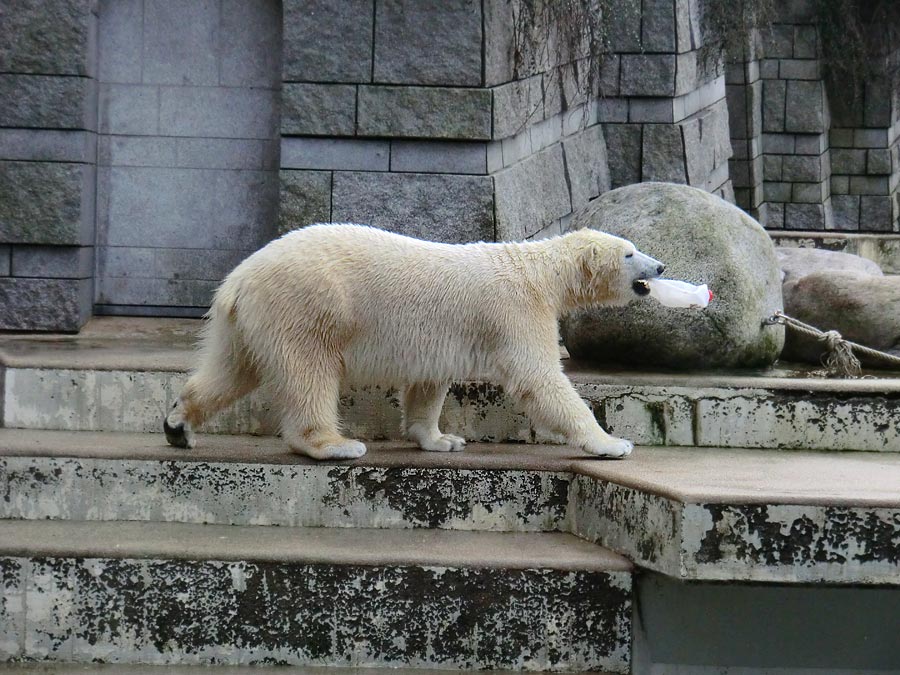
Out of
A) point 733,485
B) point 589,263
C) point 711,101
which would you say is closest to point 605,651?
point 733,485

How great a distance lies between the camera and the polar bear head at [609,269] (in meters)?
4.54

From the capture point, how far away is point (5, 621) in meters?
3.90

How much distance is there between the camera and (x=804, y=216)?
568 inches

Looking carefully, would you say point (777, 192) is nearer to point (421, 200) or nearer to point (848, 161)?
point (848, 161)

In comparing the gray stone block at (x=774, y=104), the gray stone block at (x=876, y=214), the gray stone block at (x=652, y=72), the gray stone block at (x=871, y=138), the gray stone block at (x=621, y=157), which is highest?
the gray stone block at (x=774, y=104)

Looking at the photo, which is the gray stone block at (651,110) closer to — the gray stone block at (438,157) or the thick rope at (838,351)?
the gray stone block at (438,157)

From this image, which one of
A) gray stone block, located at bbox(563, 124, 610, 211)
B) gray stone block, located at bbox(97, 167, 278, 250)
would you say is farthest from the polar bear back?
gray stone block, located at bbox(563, 124, 610, 211)

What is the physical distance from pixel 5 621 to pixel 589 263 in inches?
89.4

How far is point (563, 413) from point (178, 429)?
133 cm

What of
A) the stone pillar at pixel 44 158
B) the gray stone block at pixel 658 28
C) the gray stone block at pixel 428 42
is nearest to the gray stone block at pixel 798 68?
the gray stone block at pixel 658 28

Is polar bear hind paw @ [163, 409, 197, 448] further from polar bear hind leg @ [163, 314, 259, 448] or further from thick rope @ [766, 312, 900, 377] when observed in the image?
thick rope @ [766, 312, 900, 377]

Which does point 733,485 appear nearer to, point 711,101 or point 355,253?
point 355,253

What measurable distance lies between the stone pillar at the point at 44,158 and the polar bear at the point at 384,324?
1.96m

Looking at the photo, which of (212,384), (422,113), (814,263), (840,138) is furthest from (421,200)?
(840,138)
